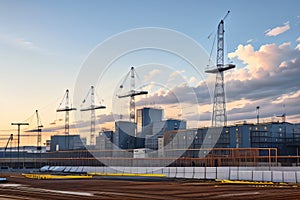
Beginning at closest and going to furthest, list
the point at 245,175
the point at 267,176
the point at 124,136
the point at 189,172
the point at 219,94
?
1. the point at 267,176
2. the point at 245,175
3. the point at 189,172
4. the point at 219,94
5. the point at 124,136

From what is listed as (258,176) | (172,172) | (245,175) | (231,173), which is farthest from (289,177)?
(172,172)

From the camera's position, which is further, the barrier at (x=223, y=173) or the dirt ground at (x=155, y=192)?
the barrier at (x=223, y=173)

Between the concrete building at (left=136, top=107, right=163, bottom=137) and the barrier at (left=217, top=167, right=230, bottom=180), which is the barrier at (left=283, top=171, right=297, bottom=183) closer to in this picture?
the barrier at (left=217, top=167, right=230, bottom=180)

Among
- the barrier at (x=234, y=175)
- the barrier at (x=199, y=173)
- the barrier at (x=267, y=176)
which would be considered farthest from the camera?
the barrier at (x=199, y=173)

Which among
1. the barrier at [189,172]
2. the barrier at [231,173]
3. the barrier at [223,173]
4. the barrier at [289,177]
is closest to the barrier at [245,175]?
the barrier at [231,173]

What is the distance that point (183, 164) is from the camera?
5959cm

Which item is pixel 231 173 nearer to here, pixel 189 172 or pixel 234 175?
pixel 234 175

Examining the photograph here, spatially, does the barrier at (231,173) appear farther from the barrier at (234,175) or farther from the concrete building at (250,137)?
the concrete building at (250,137)

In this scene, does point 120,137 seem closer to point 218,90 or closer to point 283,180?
point 218,90

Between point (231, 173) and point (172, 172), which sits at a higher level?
point (231, 173)

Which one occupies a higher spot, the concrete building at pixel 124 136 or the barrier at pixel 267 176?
the concrete building at pixel 124 136

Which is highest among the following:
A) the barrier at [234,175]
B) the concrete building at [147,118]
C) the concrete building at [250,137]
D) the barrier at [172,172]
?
the concrete building at [147,118]

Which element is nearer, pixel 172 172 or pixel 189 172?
pixel 189 172

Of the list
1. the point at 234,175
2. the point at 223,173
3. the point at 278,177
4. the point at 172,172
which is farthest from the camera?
the point at 172,172
